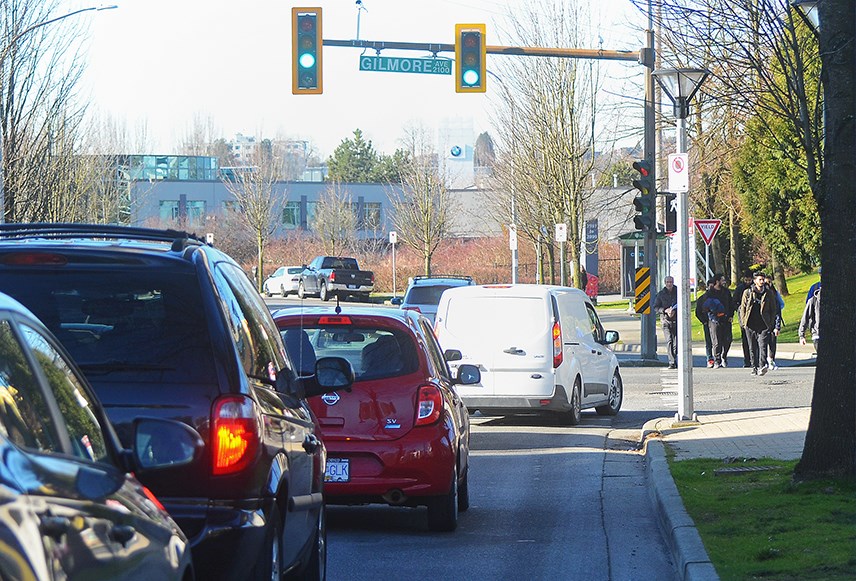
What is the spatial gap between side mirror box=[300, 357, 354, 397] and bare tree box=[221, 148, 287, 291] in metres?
61.6

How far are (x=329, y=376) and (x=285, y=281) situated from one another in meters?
56.5

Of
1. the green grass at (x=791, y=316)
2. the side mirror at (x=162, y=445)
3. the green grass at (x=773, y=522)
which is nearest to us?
the side mirror at (x=162, y=445)

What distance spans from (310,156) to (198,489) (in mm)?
136407

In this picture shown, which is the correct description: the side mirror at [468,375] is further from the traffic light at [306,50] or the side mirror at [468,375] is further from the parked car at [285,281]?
the parked car at [285,281]

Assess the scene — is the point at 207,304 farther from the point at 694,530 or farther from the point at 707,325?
the point at 707,325

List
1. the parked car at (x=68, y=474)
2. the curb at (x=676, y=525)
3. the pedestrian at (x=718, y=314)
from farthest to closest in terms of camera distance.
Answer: the pedestrian at (x=718, y=314) → the curb at (x=676, y=525) → the parked car at (x=68, y=474)

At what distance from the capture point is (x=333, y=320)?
10453 millimetres

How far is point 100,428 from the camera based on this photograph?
4.03 metres

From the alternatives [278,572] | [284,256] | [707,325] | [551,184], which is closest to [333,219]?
[284,256]

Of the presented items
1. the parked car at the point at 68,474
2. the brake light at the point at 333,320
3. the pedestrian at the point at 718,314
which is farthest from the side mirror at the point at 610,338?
the parked car at the point at 68,474

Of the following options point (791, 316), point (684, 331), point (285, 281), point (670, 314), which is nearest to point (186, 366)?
point (684, 331)

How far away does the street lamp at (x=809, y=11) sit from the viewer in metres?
10.4

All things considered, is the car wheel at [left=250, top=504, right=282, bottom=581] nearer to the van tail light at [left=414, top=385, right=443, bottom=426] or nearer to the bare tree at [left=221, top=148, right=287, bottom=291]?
the van tail light at [left=414, top=385, right=443, bottom=426]

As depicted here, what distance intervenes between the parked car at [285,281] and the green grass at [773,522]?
5203 centimetres
